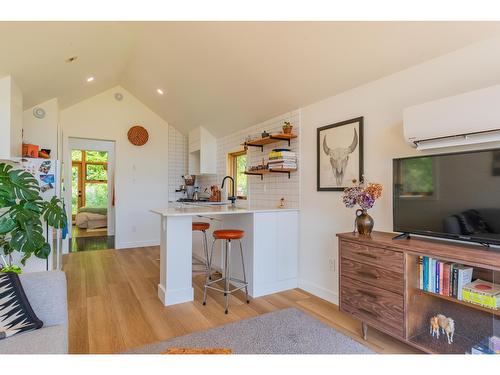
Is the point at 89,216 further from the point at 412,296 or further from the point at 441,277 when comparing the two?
the point at 441,277

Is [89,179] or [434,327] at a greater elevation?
[89,179]

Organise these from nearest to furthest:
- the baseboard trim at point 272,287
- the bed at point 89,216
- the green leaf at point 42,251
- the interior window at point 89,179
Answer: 1. the green leaf at point 42,251
2. the baseboard trim at point 272,287
3. the interior window at point 89,179
4. the bed at point 89,216

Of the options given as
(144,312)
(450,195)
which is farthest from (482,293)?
(144,312)

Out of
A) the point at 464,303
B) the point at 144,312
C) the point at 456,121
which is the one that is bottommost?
the point at 144,312

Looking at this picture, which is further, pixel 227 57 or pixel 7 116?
pixel 227 57

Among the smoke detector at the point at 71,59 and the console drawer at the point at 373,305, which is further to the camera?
the smoke detector at the point at 71,59

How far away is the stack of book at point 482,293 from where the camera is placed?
5.11ft

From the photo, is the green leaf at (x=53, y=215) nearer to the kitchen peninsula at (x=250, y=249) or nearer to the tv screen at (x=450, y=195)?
the kitchen peninsula at (x=250, y=249)

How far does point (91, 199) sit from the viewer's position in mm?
7191

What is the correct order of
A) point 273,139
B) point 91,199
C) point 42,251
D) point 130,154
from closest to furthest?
point 42,251
point 273,139
point 130,154
point 91,199

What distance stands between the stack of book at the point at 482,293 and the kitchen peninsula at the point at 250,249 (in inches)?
72.2

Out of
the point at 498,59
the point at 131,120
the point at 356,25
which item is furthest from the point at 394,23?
the point at 131,120

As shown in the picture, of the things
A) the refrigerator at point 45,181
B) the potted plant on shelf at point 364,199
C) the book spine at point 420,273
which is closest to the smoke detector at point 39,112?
the refrigerator at point 45,181

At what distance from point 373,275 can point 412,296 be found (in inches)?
10.4
